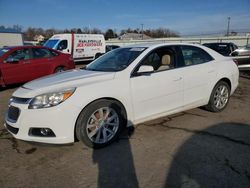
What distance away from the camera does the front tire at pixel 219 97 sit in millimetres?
5011

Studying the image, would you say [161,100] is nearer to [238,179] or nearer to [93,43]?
[238,179]

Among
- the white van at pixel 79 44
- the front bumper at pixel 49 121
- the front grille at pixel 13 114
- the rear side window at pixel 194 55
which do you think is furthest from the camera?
the white van at pixel 79 44

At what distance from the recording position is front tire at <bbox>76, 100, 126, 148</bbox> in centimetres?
342

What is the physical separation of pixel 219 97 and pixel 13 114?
13.5ft

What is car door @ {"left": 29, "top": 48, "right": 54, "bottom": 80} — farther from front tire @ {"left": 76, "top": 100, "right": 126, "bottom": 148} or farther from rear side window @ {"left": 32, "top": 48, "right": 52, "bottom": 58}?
front tire @ {"left": 76, "top": 100, "right": 126, "bottom": 148}

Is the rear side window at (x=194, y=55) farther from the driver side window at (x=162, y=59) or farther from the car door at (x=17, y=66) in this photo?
the car door at (x=17, y=66)

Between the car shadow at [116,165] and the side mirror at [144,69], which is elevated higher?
the side mirror at [144,69]

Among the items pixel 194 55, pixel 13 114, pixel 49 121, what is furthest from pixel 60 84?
pixel 194 55

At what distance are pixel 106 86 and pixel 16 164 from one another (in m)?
1.67

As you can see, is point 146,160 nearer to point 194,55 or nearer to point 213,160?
point 213,160

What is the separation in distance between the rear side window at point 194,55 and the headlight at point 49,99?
2418 mm

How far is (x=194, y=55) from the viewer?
4805 mm

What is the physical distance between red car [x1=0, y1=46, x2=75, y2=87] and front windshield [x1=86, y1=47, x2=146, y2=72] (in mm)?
4582

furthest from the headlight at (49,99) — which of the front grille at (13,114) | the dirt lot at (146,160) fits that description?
the dirt lot at (146,160)
